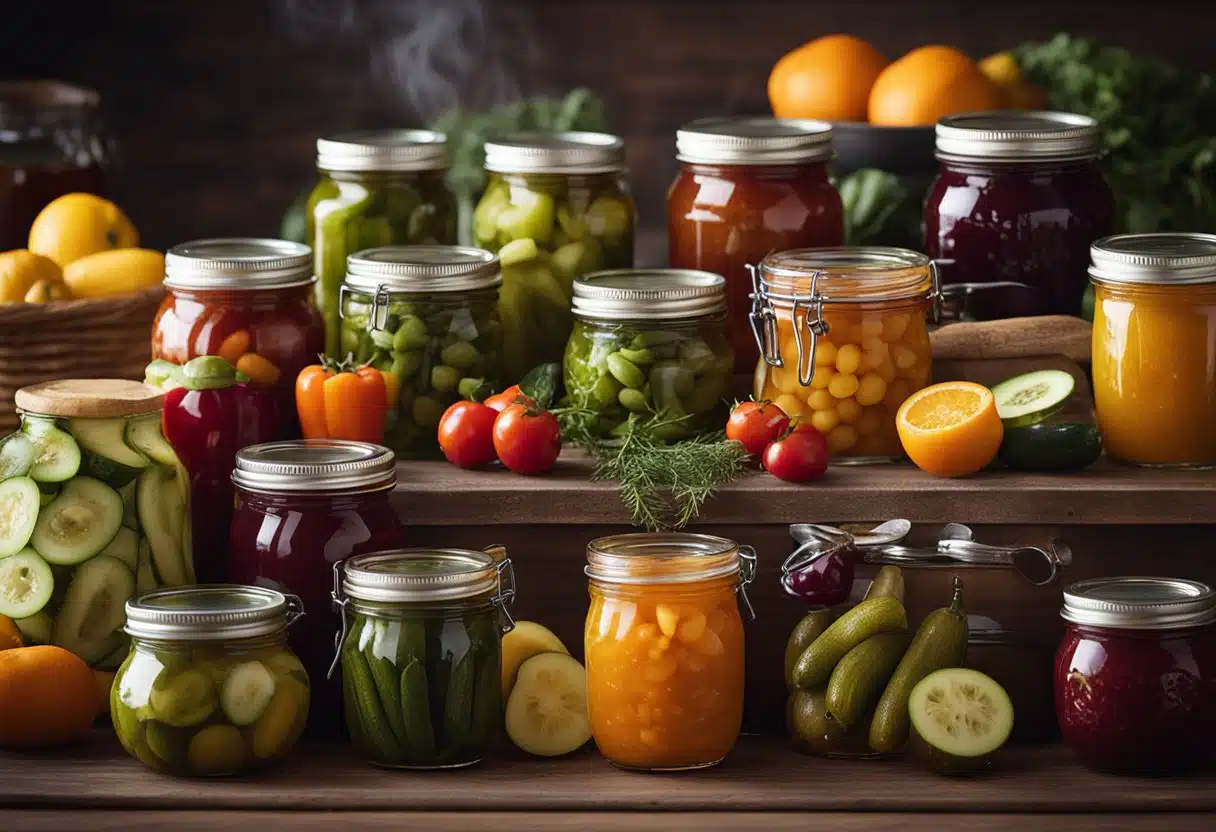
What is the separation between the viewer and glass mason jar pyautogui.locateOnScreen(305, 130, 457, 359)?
2.27 meters

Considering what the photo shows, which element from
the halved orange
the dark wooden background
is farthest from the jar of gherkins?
the dark wooden background

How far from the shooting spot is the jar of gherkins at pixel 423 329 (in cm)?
211

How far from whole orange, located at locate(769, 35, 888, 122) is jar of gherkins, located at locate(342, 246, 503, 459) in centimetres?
68

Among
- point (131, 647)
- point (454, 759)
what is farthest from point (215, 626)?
point (454, 759)

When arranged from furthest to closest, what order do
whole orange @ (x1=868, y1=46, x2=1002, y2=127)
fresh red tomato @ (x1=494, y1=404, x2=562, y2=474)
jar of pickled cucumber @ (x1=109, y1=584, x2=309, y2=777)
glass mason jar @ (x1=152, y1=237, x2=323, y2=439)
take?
1. whole orange @ (x1=868, y1=46, x2=1002, y2=127)
2. glass mason jar @ (x1=152, y1=237, x2=323, y2=439)
3. fresh red tomato @ (x1=494, y1=404, x2=562, y2=474)
4. jar of pickled cucumber @ (x1=109, y1=584, x2=309, y2=777)

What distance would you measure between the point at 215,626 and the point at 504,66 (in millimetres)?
2933

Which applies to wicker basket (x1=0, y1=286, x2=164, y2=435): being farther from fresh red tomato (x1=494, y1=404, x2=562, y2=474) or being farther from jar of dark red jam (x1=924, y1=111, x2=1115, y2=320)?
jar of dark red jam (x1=924, y1=111, x2=1115, y2=320)

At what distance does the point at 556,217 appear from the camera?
2.24m

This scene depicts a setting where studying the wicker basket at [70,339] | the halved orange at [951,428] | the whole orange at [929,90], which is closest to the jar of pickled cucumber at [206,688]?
the wicker basket at [70,339]

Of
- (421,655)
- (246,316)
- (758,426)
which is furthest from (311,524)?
(758,426)

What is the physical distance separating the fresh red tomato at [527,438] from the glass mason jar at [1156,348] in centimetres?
60

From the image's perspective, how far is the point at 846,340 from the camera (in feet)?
6.72

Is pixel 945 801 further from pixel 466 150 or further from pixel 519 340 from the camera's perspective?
pixel 466 150

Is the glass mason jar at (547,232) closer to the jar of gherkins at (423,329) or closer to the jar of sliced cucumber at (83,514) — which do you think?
the jar of gherkins at (423,329)
